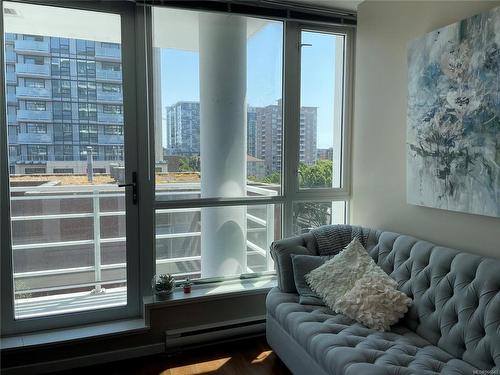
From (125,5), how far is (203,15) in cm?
56

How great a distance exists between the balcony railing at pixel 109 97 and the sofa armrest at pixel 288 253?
4.97 feet

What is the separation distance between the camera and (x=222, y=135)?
280 centimetres

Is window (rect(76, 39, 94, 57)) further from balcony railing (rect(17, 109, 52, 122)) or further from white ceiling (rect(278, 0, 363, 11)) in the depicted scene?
white ceiling (rect(278, 0, 363, 11))

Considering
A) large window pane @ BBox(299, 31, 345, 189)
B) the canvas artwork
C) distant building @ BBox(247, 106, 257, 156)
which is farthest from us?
large window pane @ BBox(299, 31, 345, 189)

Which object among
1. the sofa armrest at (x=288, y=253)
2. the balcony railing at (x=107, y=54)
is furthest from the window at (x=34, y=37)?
the sofa armrest at (x=288, y=253)

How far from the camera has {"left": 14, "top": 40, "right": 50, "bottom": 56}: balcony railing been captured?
2312 mm

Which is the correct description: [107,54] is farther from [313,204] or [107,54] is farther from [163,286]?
[313,204]

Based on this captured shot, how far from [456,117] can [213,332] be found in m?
2.12

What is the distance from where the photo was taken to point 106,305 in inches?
102

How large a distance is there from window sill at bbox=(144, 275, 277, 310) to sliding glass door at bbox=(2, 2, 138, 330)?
0.26 metres

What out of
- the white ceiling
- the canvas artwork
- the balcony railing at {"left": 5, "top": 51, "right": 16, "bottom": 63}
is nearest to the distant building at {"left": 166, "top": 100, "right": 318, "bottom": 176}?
the white ceiling

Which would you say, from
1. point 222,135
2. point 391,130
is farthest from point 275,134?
point 391,130

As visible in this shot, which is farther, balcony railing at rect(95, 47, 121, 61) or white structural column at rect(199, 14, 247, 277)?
white structural column at rect(199, 14, 247, 277)

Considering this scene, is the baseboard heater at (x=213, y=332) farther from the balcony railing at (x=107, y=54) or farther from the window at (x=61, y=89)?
the balcony railing at (x=107, y=54)
